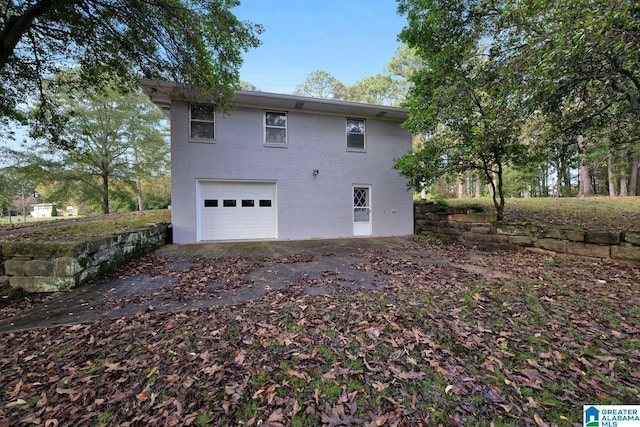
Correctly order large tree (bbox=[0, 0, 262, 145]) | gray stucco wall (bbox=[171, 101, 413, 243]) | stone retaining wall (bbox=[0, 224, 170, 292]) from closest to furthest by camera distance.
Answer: stone retaining wall (bbox=[0, 224, 170, 292])
large tree (bbox=[0, 0, 262, 145])
gray stucco wall (bbox=[171, 101, 413, 243])

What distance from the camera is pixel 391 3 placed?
23.4 feet

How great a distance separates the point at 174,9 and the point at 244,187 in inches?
194

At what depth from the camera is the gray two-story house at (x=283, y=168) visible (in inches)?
313

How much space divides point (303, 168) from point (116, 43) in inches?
220

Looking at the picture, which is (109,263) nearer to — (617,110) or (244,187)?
(244,187)

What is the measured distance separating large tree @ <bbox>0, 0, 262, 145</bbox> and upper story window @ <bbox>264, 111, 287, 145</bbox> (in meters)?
2.50

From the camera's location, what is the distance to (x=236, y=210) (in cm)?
860

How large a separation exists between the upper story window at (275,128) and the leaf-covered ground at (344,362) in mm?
6478

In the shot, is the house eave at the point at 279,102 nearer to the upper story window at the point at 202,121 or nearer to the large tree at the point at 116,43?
the upper story window at the point at 202,121

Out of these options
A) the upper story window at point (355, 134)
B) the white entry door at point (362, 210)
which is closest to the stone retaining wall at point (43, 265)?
the white entry door at point (362, 210)

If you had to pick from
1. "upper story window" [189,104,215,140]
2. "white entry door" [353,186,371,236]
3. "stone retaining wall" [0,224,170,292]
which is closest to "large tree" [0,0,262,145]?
"upper story window" [189,104,215,140]

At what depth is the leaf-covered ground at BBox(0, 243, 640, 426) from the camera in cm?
170

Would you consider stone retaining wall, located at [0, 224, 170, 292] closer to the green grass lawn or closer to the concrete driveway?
the concrete driveway

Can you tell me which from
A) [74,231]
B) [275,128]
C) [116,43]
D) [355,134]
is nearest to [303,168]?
[275,128]
